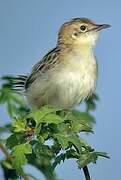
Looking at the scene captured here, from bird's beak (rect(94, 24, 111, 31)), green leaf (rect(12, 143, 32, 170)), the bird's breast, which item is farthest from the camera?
bird's beak (rect(94, 24, 111, 31))

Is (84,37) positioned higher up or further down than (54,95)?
higher up

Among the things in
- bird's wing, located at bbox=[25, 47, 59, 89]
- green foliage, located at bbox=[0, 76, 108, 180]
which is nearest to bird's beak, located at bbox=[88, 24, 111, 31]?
bird's wing, located at bbox=[25, 47, 59, 89]

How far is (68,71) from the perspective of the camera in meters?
3.76

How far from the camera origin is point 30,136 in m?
1.92

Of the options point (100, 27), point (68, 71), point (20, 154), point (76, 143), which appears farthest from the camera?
point (100, 27)

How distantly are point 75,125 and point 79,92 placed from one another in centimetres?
166

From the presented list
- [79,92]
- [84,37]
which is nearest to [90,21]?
[84,37]

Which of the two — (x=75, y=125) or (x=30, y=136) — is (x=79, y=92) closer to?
(x=75, y=125)

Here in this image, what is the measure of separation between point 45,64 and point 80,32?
511 mm

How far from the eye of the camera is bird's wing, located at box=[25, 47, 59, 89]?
3822 mm

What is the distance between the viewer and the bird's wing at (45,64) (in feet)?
12.5

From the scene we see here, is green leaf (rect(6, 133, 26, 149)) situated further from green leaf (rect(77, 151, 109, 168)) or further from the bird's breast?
the bird's breast

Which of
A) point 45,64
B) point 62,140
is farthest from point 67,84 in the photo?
point 62,140

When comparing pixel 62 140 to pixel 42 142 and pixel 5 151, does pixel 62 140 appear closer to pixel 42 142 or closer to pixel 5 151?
pixel 42 142
